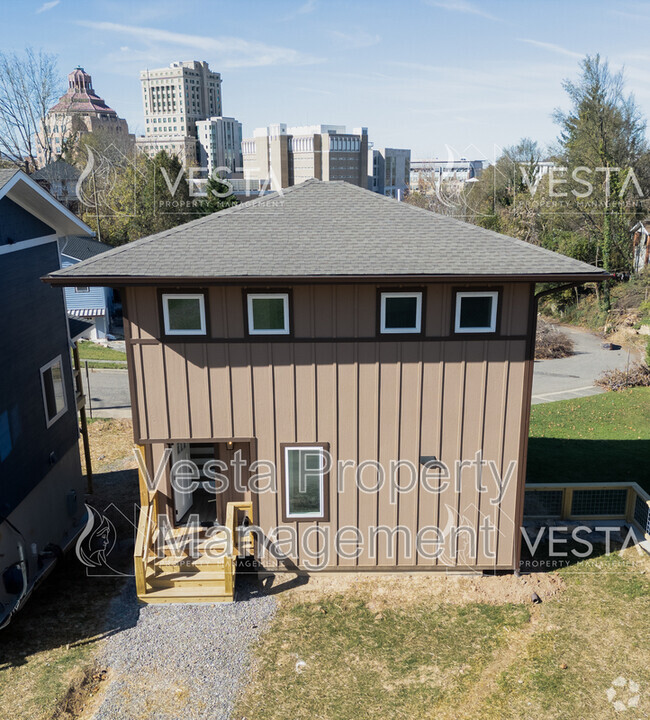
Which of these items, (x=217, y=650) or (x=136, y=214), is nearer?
(x=217, y=650)

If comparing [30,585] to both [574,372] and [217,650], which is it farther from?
[574,372]

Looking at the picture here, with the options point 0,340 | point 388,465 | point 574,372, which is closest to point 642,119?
point 574,372

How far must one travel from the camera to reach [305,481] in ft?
29.4

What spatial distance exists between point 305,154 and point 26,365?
11502 centimetres

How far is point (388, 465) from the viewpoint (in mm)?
8867

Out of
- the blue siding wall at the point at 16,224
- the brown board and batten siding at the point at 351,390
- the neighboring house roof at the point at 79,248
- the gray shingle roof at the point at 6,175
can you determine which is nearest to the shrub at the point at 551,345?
the brown board and batten siding at the point at 351,390

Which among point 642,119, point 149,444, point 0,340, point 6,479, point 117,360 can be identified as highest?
point 642,119

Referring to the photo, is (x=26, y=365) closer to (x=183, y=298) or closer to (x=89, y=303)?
(x=183, y=298)

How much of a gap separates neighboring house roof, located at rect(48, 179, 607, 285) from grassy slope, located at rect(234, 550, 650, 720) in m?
5.01

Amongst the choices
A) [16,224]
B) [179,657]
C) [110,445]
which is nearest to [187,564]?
[179,657]

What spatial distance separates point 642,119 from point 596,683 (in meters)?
38.0

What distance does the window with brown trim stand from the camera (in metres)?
8.81

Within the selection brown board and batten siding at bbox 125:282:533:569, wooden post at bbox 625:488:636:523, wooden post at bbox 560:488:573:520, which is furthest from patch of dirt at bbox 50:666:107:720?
wooden post at bbox 625:488:636:523

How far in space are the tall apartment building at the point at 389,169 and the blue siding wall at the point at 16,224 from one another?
422ft
